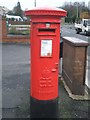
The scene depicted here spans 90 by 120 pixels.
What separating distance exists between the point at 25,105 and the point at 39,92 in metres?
1.19

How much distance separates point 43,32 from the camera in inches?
139

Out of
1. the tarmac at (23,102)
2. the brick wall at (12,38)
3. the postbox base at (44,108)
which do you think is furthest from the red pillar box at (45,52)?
the brick wall at (12,38)

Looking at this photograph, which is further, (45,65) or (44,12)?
(45,65)

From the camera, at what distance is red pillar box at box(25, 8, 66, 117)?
3.50 m

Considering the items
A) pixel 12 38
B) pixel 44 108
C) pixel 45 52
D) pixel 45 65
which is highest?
pixel 45 52

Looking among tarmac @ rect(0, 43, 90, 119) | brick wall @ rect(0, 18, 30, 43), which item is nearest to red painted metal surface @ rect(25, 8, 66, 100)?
tarmac @ rect(0, 43, 90, 119)

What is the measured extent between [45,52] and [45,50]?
0.03 meters

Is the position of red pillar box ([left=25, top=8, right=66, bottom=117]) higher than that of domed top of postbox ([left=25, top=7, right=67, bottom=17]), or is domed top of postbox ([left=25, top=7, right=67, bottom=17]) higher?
domed top of postbox ([left=25, top=7, right=67, bottom=17])

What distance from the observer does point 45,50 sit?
363 cm

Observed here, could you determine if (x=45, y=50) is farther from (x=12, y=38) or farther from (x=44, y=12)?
(x=12, y=38)

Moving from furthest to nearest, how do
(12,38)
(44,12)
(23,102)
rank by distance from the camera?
(12,38), (23,102), (44,12)

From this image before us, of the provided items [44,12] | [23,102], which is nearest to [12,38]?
[23,102]

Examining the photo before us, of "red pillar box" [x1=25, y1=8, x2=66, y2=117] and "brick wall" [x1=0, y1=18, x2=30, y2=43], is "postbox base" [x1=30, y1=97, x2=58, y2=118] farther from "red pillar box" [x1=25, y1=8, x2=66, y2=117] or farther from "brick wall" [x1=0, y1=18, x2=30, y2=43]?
"brick wall" [x1=0, y1=18, x2=30, y2=43]

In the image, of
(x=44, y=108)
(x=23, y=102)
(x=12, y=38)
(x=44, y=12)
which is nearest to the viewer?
(x=44, y=12)
